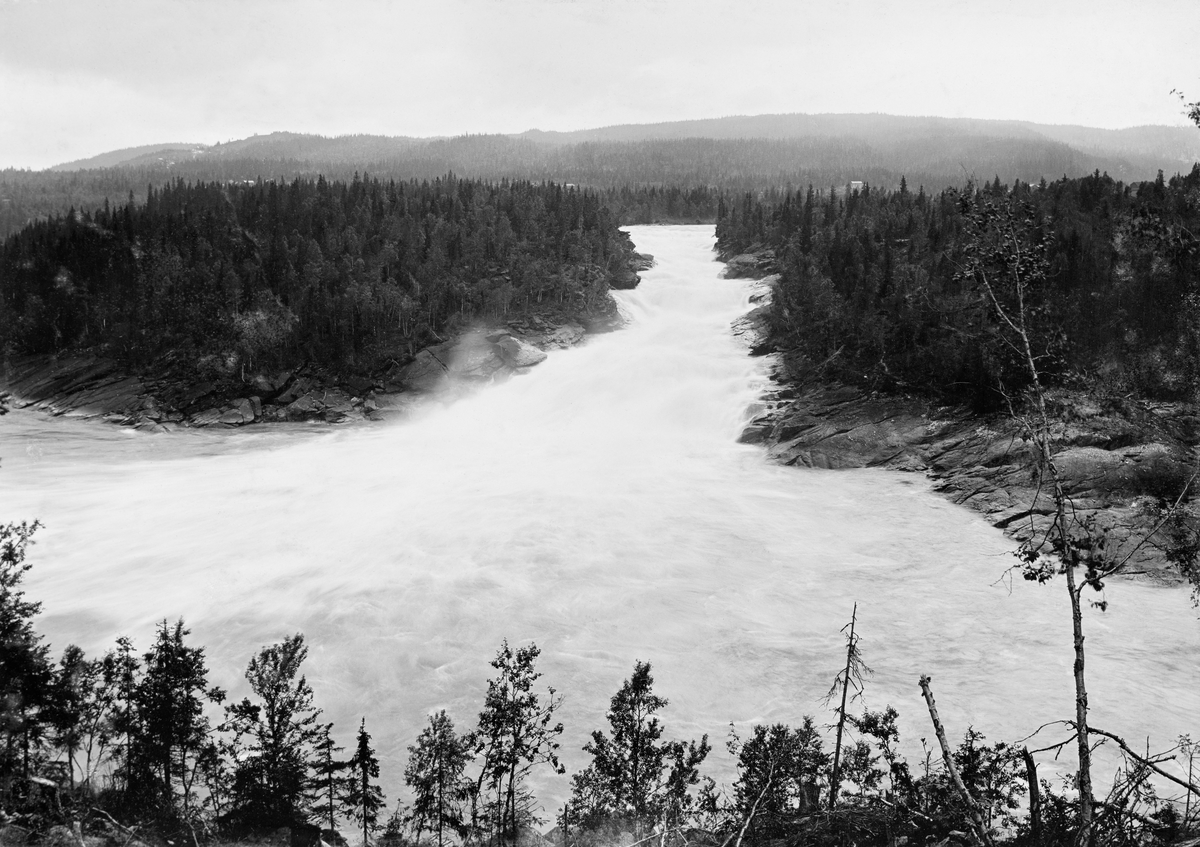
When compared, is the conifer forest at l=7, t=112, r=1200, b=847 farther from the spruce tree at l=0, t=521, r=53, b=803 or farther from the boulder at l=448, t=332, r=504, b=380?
the boulder at l=448, t=332, r=504, b=380

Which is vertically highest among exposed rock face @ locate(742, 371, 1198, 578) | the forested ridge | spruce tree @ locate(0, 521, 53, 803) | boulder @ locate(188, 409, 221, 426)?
the forested ridge

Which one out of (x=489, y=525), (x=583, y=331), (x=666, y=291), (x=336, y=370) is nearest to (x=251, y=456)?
(x=336, y=370)

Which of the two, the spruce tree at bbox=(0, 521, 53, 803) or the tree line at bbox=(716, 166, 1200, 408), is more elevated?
the tree line at bbox=(716, 166, 1200, 408)

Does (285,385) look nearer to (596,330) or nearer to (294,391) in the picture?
(294,391)

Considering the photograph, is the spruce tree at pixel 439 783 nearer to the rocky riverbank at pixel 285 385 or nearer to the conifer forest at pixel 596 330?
the conifer forest at pixel 596 330

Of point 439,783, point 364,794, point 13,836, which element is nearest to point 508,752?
point 439,783

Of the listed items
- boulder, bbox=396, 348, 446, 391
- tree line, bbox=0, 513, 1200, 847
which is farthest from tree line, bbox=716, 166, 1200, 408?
boulder, bbox=396, 348, 446, 391
